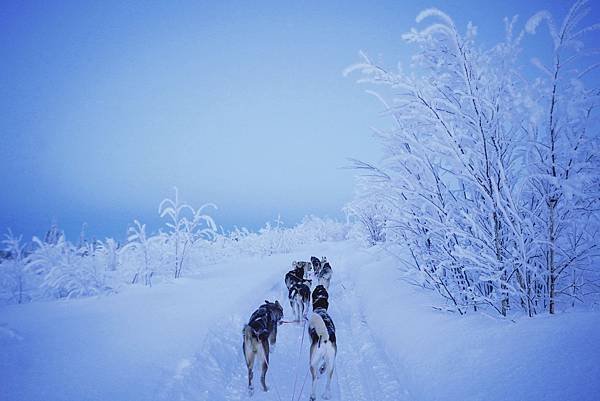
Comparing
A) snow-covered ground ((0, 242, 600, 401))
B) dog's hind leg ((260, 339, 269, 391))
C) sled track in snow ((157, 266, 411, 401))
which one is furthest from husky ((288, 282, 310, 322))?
dog's hind leg ((260, 339, 269, 391))

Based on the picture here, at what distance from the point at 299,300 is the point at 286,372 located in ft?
9.94

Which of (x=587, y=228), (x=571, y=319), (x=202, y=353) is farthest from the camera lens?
(x=202, y=353)

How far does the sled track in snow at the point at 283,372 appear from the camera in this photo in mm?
3701

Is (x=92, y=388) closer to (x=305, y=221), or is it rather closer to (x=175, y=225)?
(x=175, y=225)

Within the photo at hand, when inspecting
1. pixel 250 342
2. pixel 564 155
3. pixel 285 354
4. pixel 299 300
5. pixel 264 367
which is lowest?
pixel 285 354

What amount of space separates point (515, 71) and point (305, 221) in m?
42.9

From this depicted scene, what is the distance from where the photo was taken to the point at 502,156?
3.83 metres

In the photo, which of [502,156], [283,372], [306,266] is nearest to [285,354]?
[283,372]

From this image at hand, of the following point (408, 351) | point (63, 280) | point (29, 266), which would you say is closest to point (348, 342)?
point (408, 351)

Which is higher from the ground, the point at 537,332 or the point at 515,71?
the point at 515,71

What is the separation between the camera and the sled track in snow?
370 cm

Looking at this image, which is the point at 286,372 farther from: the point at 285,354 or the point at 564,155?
the point at 564,155

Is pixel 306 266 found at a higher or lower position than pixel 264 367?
lower

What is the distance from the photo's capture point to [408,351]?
4.22 metres
